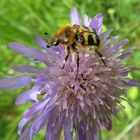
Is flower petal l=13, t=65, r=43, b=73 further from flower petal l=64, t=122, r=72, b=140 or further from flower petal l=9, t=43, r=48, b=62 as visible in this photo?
flower petal l=64, t=122, r=72, b=140

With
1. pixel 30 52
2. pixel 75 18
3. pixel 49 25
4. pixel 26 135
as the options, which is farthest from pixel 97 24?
pixel 49 25

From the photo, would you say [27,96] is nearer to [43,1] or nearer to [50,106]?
[50,106]

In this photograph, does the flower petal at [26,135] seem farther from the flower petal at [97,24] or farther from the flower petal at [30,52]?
the flower petal at [97,24]

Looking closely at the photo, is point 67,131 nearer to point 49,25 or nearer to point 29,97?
point 29,97

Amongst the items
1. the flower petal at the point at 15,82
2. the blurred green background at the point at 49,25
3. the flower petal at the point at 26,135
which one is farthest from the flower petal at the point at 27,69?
the blurred green background at the point at 49,25

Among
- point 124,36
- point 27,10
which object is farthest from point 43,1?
point 124,36
